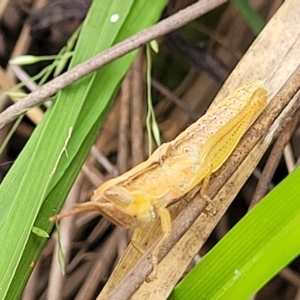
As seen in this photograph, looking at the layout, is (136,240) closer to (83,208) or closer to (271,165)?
(83,208)

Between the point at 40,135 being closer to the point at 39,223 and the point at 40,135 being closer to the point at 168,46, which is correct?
the point at 39,223

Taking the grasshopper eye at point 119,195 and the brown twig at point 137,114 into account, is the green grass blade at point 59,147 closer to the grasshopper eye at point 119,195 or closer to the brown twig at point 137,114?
the grasshopper eye at point 119,195

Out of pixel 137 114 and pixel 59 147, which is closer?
pixel 59 147

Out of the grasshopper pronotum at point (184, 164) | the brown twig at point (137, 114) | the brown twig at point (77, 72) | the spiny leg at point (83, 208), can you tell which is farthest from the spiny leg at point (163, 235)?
the brown twig at point (137, 114)

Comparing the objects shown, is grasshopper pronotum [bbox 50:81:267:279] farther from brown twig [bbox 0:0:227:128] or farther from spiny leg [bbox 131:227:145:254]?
brown twig [bbox 0:0:227:128]

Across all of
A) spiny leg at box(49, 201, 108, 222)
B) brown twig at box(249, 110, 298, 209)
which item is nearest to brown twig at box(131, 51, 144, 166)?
brown twig at box(249, 110, 298, 209)

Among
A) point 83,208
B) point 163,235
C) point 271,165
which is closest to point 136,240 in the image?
point 163,235

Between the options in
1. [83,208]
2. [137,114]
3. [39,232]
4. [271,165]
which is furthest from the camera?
[137,114]

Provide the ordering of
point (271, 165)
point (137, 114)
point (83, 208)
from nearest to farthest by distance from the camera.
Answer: point (83, 208) < point (271, 165) < point (137, 114)
